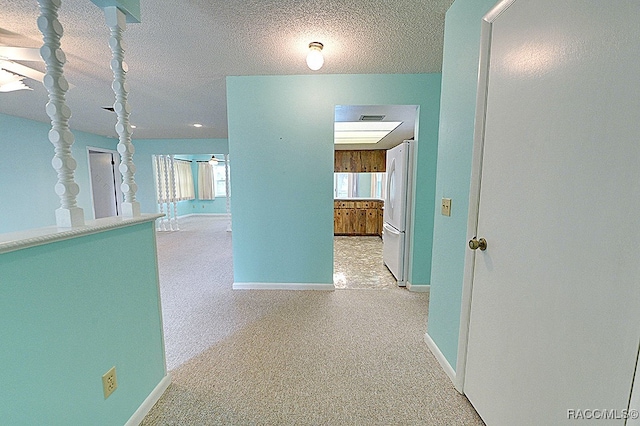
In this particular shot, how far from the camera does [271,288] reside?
9.59 feet

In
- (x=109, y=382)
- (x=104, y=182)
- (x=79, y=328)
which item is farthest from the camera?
(x=104, y=182)

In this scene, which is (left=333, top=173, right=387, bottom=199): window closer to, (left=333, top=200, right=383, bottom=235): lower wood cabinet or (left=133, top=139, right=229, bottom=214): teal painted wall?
(left=333, top=200, right=383, bottom=235): lower wood cabinet

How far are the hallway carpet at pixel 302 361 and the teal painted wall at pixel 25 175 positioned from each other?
12.3ft

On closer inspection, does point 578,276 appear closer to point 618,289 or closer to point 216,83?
point 618,289

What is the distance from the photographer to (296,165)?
9.01 ft

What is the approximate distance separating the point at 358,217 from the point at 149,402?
5.18 metres

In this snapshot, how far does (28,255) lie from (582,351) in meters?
1.84

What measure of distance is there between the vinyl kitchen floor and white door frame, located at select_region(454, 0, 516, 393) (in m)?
1.55

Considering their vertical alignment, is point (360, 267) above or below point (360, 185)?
below

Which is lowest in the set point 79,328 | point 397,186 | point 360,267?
point 360,267

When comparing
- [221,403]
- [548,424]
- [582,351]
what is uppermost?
[582,351]

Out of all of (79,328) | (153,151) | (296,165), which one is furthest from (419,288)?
(153,151)

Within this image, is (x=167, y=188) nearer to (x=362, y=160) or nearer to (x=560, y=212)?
(x=362, y=160)

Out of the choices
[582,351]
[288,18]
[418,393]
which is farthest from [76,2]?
[418,393]
